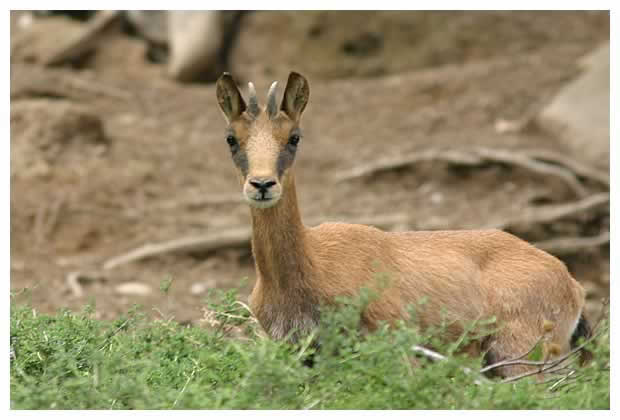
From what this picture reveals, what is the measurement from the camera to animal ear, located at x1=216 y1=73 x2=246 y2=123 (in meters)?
6.52

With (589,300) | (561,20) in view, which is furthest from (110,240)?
(561,20)

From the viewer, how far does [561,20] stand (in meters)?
18.3

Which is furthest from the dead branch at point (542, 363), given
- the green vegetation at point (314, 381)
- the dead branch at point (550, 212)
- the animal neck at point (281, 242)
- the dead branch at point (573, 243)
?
the dead branch at point (550, 212)

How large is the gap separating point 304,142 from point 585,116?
3.96 meters

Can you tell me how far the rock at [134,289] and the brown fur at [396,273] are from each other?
517cm

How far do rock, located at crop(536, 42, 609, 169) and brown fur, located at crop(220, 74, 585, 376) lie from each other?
668 centimetres

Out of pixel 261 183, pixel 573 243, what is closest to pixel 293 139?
pixel 261 183

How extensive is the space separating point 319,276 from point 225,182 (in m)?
8.09

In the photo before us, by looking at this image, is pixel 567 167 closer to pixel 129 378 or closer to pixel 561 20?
pixel 561 20

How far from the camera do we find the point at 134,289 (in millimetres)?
11961

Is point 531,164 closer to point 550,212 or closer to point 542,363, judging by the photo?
point 550,212

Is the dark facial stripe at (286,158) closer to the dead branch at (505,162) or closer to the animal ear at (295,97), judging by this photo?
the animal ear at (295,97)

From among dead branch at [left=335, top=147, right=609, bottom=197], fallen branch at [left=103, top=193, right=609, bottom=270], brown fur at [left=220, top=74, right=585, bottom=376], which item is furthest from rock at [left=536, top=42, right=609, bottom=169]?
brown fur at [left=220, top=74, right=585, bottom=376]

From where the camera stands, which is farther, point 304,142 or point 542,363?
point 304,142
